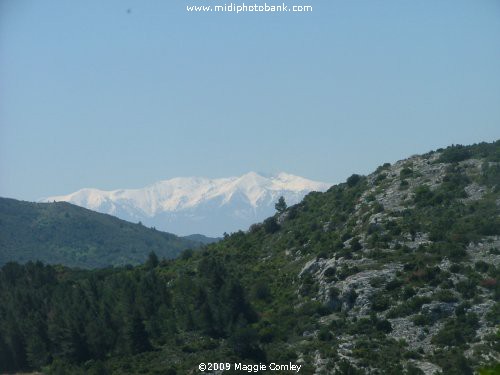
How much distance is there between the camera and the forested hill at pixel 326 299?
236ft

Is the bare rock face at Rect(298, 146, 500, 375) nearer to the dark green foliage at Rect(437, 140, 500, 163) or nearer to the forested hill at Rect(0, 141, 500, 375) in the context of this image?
the forested hill at Rect(0, 141, 500, 375)

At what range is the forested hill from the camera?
7188 centimetres

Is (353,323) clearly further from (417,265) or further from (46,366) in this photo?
(46,366)

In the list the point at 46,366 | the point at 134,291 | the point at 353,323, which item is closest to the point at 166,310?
the point at 134,291

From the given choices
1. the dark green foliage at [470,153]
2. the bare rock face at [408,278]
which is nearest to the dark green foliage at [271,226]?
the bare rock face at [408,278]

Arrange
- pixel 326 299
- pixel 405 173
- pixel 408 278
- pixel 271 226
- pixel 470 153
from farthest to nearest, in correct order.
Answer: pixel 271 226 → pixel 470 153 → pixel 405 173 → pixel 326 299 → pixel 408 278

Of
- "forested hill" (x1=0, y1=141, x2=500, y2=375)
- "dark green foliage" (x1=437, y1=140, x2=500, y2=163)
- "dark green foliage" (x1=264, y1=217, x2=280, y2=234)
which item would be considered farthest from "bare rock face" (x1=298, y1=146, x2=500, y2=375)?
"dark green foliage" (x1=264, y1=217, x2=280, y2=234)

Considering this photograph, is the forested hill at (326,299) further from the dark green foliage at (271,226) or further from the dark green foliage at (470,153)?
the dark green foliage at (271,226)

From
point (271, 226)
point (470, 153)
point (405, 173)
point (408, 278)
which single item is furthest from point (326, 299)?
point (470, 153)

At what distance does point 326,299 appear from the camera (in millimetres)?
84125

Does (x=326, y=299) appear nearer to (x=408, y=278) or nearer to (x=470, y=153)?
(x=408, y=278)

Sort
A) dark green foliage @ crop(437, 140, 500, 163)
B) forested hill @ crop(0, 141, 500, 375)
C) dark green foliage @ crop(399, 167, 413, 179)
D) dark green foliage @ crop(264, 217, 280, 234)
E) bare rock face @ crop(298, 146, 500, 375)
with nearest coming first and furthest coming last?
1. forested hill @ crop(0, 141, 500, 375)
2. bare rock face @ crop(298, 146, 500, 375)
3. dark green foliage @ crop(437, 140, 500, 163)
4. dark green foliage @ crop(399, 167, 413, 179)
5. dark green foliage @ crop(264, 217, 280, 234)

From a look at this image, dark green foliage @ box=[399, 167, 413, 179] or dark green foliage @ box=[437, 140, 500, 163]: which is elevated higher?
dark green foliage @ box=[437, 140, 500, 163]

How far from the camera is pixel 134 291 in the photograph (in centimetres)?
9444
